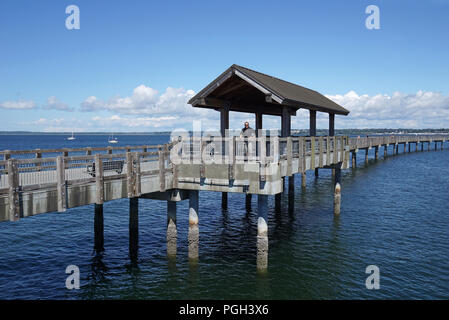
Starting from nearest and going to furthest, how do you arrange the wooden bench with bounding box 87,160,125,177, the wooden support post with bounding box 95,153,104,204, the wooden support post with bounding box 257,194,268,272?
the wooden support post with bounding box 95,153,104,204 < the wooden bench with bounding box 87,160,125,177 < the wooden support post with bounding box 257,194,268,272

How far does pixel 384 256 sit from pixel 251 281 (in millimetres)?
8172

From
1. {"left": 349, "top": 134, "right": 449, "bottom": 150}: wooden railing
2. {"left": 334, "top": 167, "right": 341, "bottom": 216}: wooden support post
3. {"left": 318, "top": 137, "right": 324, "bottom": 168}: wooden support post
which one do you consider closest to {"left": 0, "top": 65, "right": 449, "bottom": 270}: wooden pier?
{"left": 318, "top": 137, "right": 324, "bottom": 168}: wooden support post

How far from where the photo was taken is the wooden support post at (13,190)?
1109 cm

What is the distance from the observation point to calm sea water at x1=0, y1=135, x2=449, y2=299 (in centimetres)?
1591

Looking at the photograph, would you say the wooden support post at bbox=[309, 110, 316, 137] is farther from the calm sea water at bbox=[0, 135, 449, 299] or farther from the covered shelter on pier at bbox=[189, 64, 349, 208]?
the calm sea water at bbox=[0, 135, 449, 299]

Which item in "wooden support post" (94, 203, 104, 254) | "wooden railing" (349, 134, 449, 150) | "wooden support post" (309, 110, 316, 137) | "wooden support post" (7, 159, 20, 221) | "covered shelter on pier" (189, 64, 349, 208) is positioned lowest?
"wooden support post" (94, 203, 104, 254)

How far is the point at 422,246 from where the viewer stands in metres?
21.6

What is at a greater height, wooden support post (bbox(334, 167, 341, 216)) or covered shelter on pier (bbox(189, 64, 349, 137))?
covered shelter on pier (bbox(189, 64, 349, 137))

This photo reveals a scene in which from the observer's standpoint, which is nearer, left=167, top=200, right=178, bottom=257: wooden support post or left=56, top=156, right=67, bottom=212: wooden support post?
left=56, top=156, right=67, bottom=212: wooden support post

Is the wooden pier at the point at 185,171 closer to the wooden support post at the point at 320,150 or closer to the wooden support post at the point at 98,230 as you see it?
the wooden support post at the point at 98,230

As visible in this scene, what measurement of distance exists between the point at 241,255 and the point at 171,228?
3982mm

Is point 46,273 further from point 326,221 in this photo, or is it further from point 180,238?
point 326,221

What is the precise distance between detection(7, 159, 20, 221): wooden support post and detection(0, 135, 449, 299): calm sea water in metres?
5.75
